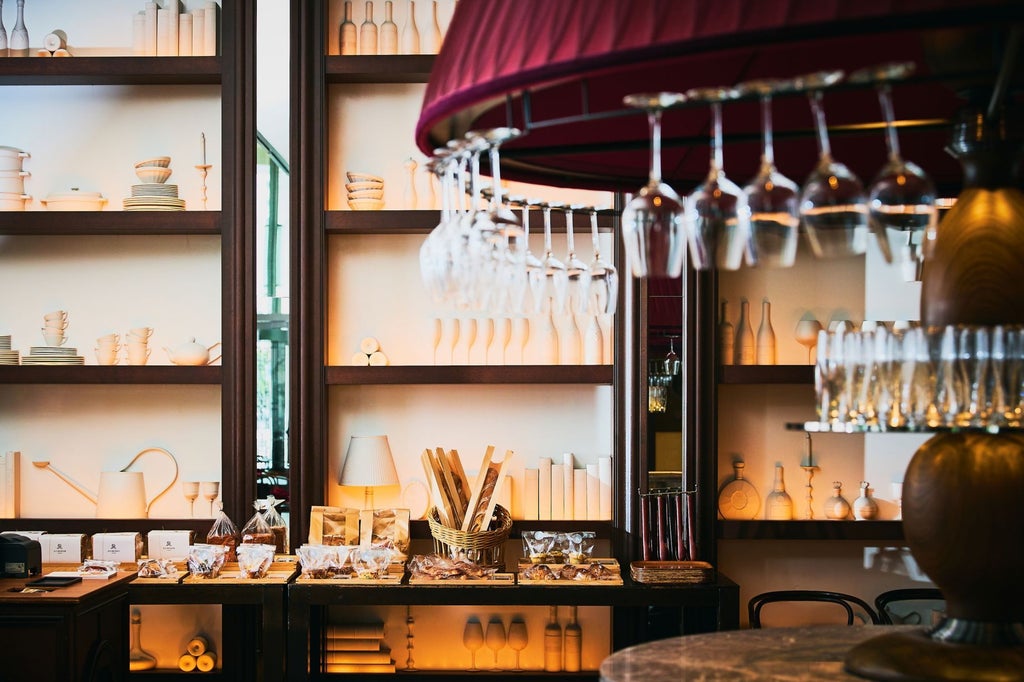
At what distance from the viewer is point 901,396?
1.58 meters

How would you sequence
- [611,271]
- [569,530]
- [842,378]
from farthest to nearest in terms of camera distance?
[569,530] < [611,271] < [842,378]

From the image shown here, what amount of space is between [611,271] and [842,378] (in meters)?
0.42

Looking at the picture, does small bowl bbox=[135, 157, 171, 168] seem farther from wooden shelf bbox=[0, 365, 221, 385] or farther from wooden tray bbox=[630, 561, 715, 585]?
wooden tray bbox=[630, 561, 715, 585]

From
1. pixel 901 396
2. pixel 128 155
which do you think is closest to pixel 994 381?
pixel 901 396

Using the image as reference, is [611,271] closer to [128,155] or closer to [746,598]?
[746,598]

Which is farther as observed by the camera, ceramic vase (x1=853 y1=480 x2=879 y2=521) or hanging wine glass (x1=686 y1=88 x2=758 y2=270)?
ceramic vase (x1=853 y1=480 x2=879 y2=521)

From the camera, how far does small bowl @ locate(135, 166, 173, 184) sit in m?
4.04

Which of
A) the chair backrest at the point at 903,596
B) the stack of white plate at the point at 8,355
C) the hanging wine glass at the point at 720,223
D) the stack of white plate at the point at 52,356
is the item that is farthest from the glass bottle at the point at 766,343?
the hanging wine glass at the point at 720,223

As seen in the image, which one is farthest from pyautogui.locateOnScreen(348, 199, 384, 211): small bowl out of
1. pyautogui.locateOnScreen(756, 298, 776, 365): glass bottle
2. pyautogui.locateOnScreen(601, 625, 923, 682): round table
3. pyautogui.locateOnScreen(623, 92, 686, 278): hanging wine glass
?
pyautogui.locateOnScreen(623, 92, 686, 278): hanging wine glass

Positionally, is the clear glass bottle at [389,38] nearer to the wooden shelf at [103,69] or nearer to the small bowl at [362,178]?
the small bowl at [362,178]

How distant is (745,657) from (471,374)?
2.25 metres

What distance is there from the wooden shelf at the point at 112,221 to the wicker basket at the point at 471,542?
134 centimetres

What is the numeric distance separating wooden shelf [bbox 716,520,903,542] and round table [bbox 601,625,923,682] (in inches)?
70.9

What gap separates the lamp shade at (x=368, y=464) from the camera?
396cm
